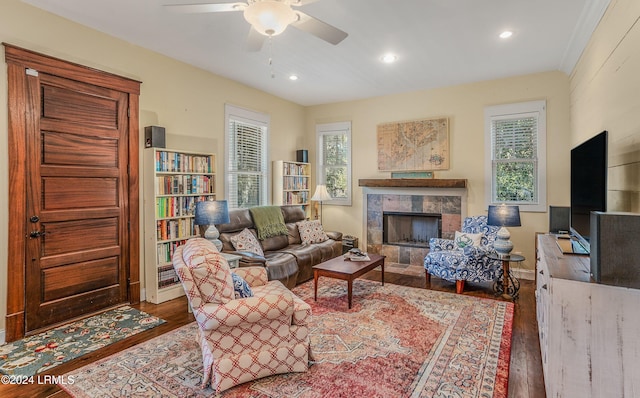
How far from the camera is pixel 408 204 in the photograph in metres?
5.61

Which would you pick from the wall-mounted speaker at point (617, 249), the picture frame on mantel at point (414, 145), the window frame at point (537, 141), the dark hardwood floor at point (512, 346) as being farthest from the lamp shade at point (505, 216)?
the wall-mounted speaker at point (617, 249)

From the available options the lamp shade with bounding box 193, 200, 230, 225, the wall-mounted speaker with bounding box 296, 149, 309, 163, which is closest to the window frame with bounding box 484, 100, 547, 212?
the wall-mounted speaker with bounding box 296, 149, 309, 163

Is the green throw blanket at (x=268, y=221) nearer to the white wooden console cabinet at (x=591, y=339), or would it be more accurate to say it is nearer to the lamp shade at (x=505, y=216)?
the lamp shade at (x=505, y=216)

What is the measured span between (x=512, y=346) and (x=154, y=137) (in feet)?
13.5

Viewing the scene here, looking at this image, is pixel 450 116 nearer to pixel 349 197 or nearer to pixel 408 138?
pixel 408 138

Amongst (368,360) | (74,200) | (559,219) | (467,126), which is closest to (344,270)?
(368,360)

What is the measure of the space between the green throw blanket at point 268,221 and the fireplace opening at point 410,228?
1.87m

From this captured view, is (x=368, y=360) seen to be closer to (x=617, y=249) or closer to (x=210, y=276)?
(x=210, y=276)

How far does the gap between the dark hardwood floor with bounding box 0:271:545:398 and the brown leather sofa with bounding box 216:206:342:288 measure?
0.91 meters

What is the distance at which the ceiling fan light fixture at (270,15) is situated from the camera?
209 centimetres

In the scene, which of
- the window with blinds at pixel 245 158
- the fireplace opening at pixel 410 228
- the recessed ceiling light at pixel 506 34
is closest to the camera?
the recessed ceiling light at pixel 506 34

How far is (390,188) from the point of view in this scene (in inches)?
227

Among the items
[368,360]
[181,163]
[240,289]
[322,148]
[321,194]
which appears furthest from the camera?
[322,148]

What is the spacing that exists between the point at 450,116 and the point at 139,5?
440cm
